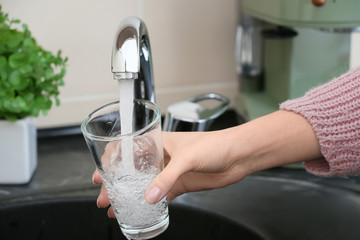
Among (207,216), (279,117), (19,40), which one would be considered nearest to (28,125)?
(19,40)

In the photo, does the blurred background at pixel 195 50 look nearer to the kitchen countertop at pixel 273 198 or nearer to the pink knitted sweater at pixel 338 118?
the kitchen countertop at pixel 273 198

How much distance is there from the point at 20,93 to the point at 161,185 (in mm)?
423

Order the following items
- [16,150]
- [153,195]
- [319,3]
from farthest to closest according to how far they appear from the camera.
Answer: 1. [16,150]
2. [319,3]
3. [153,195]

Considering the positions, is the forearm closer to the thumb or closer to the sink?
the thumb

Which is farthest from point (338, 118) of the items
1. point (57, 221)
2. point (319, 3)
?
point (57, 221)

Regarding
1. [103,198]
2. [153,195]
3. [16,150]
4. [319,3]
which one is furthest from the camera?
[16,150]

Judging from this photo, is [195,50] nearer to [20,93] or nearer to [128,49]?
[20,93]

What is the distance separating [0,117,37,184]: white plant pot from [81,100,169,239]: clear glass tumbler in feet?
1.12

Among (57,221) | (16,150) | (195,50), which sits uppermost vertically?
(195,50)

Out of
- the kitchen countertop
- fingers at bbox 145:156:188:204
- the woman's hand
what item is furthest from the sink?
fingers at bbox 145:156:188:204

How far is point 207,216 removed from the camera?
81cm

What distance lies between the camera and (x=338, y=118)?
64 cm

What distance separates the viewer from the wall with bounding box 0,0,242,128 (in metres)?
1.04

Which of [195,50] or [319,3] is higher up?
[319,3]
